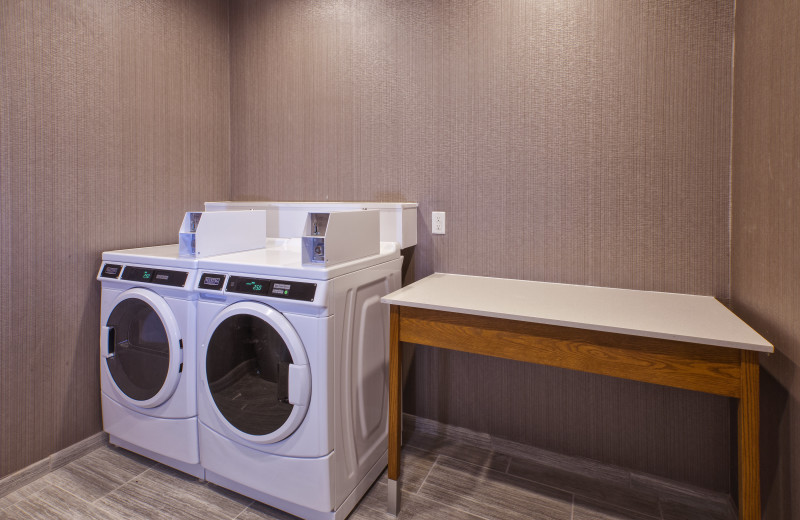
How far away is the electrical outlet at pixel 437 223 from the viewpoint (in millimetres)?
2047

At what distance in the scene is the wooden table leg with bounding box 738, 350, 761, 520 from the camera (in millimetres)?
1062

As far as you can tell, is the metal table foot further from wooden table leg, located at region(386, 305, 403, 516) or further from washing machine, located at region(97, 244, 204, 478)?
washing machine, located at region(97, 244, 204, 478)

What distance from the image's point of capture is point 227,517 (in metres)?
1.52

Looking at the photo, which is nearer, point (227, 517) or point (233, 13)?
point (227, 517)

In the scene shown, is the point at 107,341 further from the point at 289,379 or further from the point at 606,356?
the point at 606,356

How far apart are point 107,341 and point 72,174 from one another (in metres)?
0.78

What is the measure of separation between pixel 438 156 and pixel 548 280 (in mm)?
820

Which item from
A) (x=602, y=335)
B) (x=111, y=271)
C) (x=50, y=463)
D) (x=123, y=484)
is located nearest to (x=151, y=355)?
(x=111, y=271)

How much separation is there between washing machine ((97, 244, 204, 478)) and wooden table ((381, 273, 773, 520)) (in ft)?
2.80

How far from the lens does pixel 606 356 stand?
122cm

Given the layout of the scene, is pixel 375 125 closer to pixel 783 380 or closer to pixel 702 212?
pixel 702 212

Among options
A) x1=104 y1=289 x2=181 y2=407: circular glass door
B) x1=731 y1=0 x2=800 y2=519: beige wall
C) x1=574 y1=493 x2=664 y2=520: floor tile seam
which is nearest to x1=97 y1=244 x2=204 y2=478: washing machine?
x1=104 y1=289 x2=181 y2=407: circular glass door

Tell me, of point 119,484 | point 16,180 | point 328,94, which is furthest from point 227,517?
point 328,94

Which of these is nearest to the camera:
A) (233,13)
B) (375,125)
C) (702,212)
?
(702,212)
